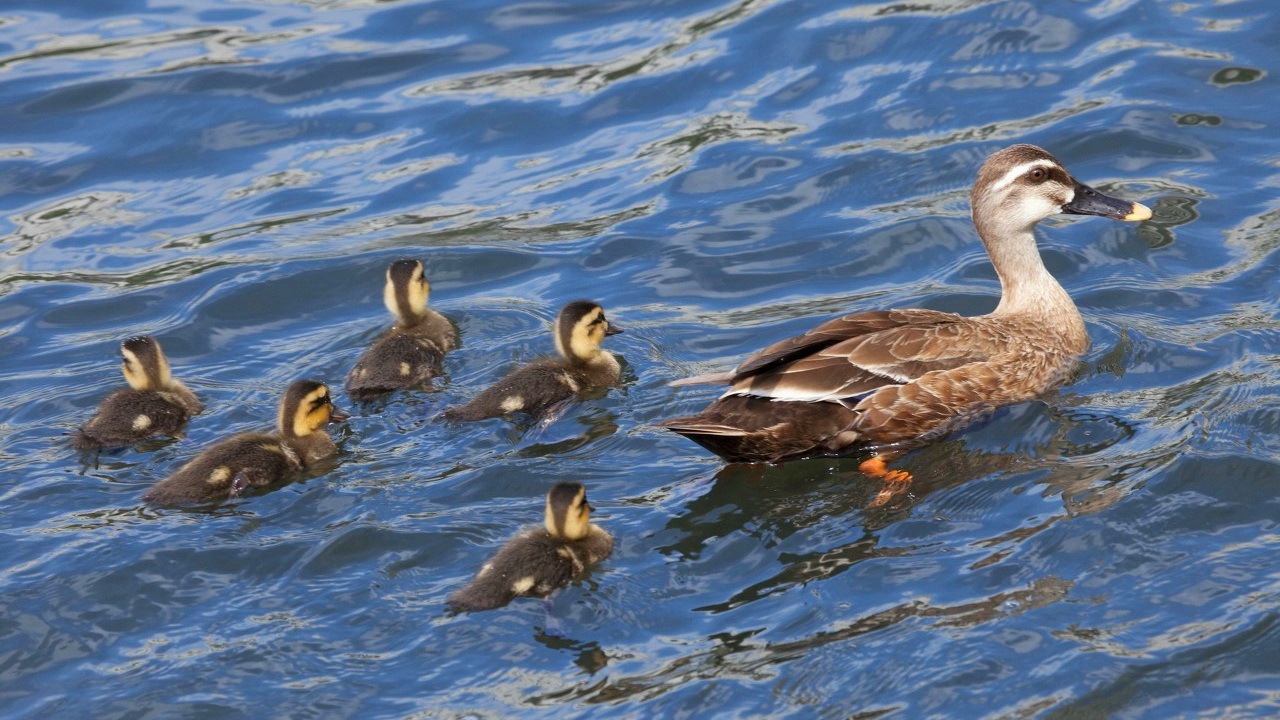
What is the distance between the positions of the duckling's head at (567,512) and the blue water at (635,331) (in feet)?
0.67

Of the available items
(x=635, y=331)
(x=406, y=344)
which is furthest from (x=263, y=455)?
(x=635, y=331)

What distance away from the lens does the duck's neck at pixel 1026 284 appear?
8.17 metres

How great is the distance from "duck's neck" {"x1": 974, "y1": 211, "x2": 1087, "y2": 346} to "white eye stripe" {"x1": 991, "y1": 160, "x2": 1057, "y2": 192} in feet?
0.75

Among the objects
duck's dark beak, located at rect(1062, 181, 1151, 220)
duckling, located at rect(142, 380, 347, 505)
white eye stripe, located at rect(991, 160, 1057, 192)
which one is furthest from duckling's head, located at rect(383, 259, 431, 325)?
duck's dark beak, located at rect(1062, 181, 1151, 220)

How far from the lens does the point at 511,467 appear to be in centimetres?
730

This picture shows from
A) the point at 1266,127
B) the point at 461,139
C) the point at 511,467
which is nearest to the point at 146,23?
the point at 461,139

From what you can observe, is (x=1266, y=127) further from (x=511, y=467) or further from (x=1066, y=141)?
(x=511, y=467)

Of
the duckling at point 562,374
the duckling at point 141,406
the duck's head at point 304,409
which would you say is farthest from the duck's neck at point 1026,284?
the duckling at point 141,406

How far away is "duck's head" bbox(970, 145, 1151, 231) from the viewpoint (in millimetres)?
8211

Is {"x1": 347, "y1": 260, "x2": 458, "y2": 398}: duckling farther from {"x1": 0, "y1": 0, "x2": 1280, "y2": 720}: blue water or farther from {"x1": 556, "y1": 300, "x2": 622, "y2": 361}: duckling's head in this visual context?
{"x1": 556, "y1": 300, "x2": 622, "y2": 361}: duckling's head

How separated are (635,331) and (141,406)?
9.26 feet

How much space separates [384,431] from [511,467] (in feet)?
2.98

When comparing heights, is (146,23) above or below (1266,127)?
above

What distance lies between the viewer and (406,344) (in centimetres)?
834
